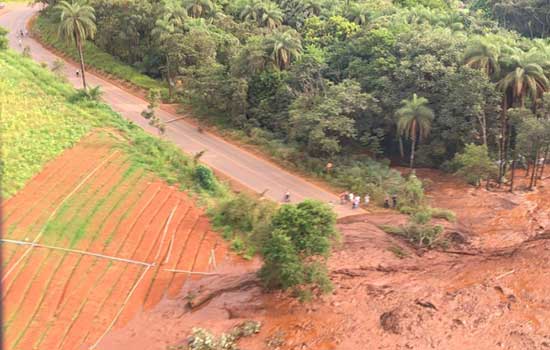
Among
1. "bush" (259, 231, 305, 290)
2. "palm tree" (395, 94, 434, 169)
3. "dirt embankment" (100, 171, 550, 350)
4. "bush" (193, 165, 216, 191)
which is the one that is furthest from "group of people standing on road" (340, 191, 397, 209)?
"bush" (259, 231, 305, 290)

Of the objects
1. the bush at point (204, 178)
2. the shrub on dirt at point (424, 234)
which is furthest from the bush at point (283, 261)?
the bush at point (204, 178)

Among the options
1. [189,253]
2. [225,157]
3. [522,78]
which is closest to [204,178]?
[225,157]

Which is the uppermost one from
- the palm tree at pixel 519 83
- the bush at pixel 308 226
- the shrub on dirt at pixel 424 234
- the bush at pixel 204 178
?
the palm tree at pixel 519 83

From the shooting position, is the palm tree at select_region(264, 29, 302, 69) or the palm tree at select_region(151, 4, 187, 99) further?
the palm tree at select_region(151, 4, 187, 99)

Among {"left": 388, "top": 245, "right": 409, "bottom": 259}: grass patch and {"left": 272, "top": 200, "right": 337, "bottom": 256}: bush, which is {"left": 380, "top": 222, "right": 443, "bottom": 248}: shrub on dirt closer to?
{"left": 388, "top": 245, "right": 409, "bottom": 259}: grass patch

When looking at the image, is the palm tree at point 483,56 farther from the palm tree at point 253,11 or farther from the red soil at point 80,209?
the palm tree at point 253,11

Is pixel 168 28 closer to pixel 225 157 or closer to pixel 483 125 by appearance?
pixel 225 157

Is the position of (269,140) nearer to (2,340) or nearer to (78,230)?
(78,230)
